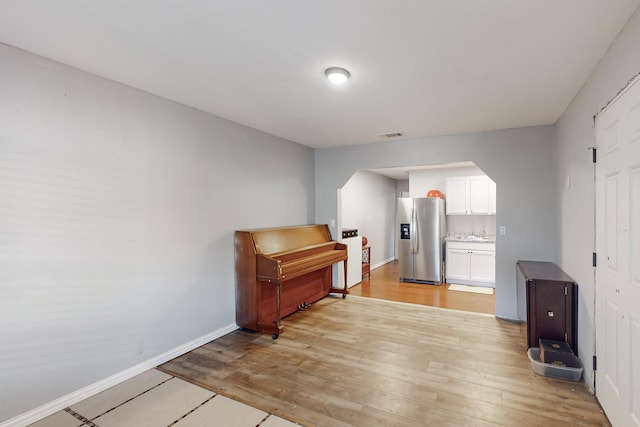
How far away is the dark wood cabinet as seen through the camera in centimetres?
273

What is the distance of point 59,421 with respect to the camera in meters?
2.06

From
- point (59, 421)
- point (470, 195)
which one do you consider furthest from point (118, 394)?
point (470, 195)

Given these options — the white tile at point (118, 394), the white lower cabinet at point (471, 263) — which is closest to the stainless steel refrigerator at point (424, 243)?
the white lower cabinet at point (471, 263)

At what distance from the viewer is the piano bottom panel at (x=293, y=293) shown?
368cm

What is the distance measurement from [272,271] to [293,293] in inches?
38.7

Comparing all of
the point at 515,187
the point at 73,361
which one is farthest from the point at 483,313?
the point at 73,361

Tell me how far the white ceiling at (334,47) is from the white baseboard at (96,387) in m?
2.43

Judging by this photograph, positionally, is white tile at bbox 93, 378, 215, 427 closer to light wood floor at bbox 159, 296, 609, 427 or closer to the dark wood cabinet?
light wood floor at bbox 159, 296, 609, 427

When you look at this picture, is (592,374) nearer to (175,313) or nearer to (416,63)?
(416,63)

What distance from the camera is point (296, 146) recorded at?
15.9ft

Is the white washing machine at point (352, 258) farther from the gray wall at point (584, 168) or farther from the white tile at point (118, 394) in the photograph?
the white tile at point (118, 394)

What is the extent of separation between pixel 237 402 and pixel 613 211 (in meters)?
2.85

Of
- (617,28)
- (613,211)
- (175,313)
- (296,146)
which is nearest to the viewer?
(617,28)

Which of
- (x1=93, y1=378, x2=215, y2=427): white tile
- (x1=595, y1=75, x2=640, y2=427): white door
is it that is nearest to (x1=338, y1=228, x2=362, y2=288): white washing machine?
(x1=93, y1=378, x2=215, y2=427): white tile
